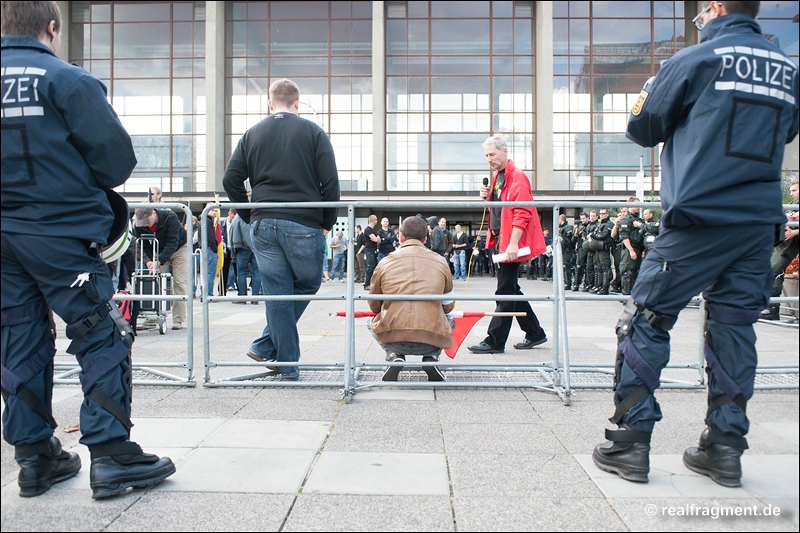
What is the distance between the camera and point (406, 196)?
29.8 meters

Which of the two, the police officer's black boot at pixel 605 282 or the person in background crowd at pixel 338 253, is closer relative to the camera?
the police officer's black boot at pixel 605 282

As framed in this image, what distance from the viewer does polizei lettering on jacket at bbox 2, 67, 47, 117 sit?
2414 mm

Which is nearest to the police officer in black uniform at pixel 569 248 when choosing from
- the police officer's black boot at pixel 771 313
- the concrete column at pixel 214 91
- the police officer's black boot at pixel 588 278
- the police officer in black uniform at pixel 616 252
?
the police officer's black boot at pixel 588 278

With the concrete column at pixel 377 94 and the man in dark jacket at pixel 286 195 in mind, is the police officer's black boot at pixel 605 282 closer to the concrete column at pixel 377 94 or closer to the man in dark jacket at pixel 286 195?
the man in dark jacket at pixel 286 195

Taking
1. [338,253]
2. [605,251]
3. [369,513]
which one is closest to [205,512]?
[369,513]

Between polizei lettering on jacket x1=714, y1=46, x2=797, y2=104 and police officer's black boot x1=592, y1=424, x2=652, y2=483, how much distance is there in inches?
57.3

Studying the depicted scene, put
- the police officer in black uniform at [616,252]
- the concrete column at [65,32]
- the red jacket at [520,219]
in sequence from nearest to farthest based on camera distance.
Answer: the red jacket at [520,219] → the police officer in black uniform at [616,252] → the concrete column at [65,32]

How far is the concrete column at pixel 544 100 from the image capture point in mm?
29719

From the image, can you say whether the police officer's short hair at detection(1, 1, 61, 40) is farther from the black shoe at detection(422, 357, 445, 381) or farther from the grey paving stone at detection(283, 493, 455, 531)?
A: the black shoe at detection(422, 357, 445, 381)

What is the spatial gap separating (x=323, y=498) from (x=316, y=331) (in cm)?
580

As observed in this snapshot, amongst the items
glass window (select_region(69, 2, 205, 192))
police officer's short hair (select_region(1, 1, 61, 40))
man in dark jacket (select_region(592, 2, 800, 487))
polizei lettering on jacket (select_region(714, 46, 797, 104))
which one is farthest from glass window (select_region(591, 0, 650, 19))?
police officer's short hair (select_region(1, 1, 61, 40))

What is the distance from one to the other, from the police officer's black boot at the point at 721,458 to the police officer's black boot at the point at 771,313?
537mm

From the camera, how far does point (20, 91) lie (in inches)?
95.3

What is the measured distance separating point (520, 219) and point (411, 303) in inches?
59.6
